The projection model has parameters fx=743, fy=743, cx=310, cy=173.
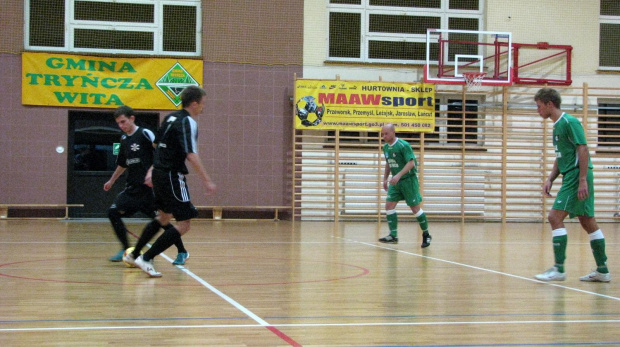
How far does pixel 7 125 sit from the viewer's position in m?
15.8

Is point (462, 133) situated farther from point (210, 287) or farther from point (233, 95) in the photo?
point (210, 287)

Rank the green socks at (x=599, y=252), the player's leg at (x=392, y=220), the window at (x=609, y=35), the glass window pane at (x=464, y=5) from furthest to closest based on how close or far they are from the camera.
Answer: the window at (x=609, y=35)
the glass window pane at (x=464, y=5)
the player's leg at (x=392, y=220)
the green socks at (x=599, y=252)

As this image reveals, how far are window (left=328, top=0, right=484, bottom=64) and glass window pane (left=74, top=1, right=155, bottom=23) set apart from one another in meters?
4.20

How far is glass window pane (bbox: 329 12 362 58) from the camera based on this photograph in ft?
56.7

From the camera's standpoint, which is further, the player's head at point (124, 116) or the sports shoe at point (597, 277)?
the player's head at point (124, 116)

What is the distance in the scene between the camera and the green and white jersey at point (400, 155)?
991cm

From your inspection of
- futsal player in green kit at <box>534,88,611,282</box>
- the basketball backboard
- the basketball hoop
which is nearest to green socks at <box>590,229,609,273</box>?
futsal player in green kit at <box>534,88,611,282</box>

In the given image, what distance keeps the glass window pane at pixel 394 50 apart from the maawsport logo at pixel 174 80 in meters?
4.28

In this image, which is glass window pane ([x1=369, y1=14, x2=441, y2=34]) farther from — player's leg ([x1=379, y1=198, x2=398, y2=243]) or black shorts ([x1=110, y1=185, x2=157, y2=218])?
black shorts ([x1=110, y1=185, x2=157, y2=218])

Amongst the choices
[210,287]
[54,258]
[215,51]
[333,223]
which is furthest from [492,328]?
[215,51]

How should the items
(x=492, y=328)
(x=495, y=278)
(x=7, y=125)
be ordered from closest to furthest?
(x=492, y=328) → (x=495, y=278) → (x=7, y=125)

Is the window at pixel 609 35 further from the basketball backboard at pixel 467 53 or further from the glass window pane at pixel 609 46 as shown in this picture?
the basketball backboard at pixel 467 53

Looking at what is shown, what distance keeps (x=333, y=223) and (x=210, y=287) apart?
10.9 m

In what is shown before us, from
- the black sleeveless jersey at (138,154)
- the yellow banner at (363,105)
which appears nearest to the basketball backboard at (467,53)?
the yellow banner at (363,105)
